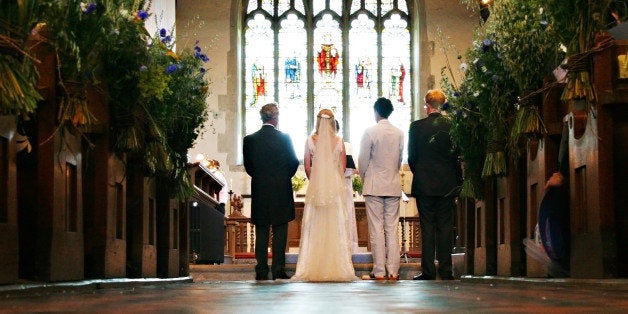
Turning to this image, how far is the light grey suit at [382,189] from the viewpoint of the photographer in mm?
8242

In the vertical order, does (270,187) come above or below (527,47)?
below

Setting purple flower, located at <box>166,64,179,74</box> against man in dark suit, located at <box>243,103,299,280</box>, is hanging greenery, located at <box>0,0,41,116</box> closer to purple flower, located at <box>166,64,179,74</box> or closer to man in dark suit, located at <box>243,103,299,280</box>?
purple flower, located at <box>166,64,179,74</box>

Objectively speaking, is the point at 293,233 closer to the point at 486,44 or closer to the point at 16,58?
the point at 486,44

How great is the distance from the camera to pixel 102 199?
6047 millimetres

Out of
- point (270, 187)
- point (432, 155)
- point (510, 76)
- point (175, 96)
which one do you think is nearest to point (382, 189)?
point (432, 155)

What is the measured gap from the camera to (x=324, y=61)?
776 inches

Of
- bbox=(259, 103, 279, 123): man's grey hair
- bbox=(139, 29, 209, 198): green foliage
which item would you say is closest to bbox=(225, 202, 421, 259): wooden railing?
bbox=(259, 103, 279, 123): man's grey hair

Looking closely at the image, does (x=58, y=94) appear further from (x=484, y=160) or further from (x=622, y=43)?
(x=484, y=160)

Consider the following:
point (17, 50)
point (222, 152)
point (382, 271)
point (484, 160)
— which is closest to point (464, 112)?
point (484, 160)

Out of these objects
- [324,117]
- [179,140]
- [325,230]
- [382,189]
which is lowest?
[325,230]

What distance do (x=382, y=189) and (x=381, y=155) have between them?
0.93 feet

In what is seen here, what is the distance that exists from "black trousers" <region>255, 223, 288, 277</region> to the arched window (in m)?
11.0

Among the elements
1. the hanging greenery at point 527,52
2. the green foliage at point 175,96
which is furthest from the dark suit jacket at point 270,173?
the hanging greenery at point 527,52

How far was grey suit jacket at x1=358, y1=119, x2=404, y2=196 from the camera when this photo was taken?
8.38m
